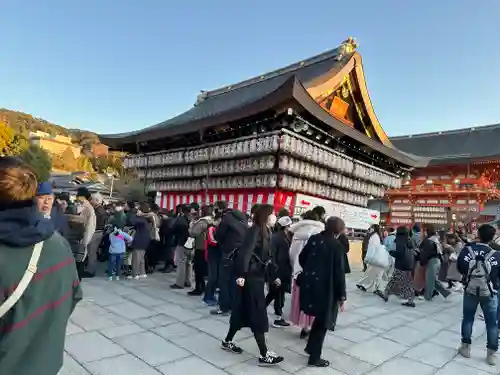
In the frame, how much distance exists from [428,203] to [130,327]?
1062 inches

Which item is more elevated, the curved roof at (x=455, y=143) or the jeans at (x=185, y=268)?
the curved roof at (x=455, y=143)

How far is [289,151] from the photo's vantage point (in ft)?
33.2

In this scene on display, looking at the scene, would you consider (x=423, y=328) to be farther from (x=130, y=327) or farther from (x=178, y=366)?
(x=130, y=327)

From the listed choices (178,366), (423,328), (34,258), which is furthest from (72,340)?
(423,328)

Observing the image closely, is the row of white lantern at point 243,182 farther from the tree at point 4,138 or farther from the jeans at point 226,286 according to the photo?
the tree at point 4,138

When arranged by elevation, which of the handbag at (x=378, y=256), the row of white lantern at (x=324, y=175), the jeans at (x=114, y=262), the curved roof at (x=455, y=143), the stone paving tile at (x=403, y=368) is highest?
the curved roof at (x=455, y=143)

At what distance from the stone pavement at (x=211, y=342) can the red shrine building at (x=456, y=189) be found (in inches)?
750

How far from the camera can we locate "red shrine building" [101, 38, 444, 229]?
1053 cm

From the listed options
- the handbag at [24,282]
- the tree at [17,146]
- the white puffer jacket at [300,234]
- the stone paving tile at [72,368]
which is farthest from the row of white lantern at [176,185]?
the tree at [17,146]

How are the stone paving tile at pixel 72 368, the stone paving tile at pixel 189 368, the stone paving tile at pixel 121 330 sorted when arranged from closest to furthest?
1. the stone paving tile at pixel 72 368
2. the stone paving tile at pixel 189 368
3. the stone paving tile at pixel 121 330

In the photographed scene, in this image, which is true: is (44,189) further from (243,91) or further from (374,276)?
(243,91)

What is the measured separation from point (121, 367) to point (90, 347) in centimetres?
66

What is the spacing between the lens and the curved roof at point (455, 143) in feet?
95.8

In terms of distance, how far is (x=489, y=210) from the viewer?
24969mm
